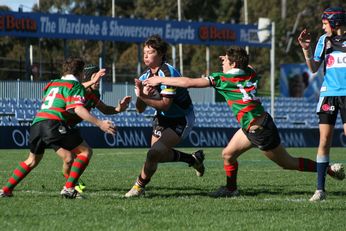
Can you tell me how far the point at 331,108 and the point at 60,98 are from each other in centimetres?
293

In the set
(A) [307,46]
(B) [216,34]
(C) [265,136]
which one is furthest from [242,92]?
(B) [216,34]

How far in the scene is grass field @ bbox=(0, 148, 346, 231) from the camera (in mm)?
7387

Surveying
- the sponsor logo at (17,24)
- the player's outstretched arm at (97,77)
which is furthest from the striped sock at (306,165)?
the sponsor logo at (17,24)

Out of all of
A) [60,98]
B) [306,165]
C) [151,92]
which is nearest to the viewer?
[60,98]

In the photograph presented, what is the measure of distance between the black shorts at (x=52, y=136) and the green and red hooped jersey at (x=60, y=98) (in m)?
0.08

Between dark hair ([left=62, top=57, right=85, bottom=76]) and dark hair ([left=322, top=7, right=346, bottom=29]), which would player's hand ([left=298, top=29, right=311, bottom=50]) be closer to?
dark hair ([left=322, top=7, right=346, bottom=29])

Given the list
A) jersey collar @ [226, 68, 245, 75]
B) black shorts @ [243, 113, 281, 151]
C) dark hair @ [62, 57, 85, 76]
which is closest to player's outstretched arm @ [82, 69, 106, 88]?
dark hair @ [62, 57, 85, 76]

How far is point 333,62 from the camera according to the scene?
9.70 metres

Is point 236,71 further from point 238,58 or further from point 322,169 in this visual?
point 322,169

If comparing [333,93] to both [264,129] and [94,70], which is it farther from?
[94,70]

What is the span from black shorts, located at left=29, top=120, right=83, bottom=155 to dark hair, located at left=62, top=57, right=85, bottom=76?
0.56m

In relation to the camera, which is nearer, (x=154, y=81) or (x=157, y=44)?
(x=154, y=81)

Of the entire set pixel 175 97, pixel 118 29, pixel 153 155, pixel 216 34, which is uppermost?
pixel 118 29

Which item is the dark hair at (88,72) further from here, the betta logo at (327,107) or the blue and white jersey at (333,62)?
the betta logo at (327,107)
